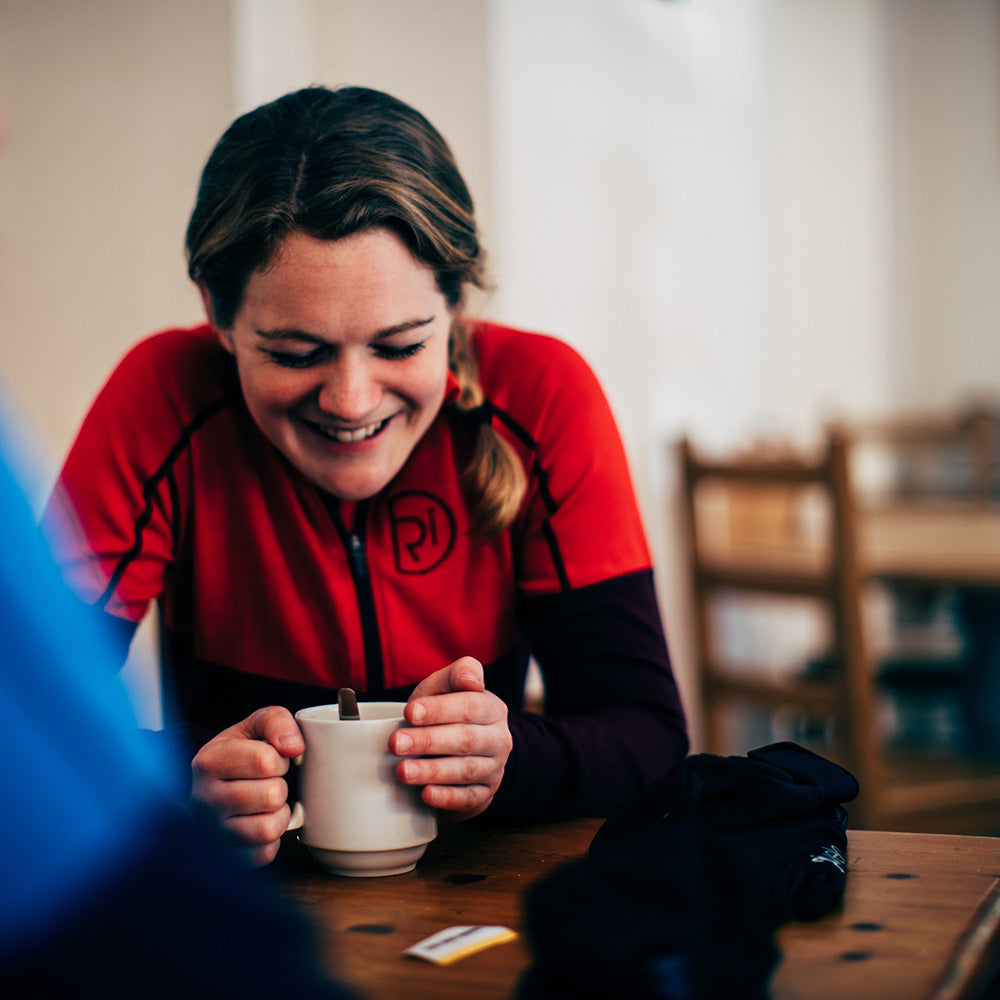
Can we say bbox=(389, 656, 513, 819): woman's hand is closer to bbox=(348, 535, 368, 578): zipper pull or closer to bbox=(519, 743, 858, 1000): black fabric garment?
bbox=(519, 743, 858, 1000): black fabric garment

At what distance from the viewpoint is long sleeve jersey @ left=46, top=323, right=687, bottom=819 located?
39.9 inches

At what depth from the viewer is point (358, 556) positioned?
3.39 ft

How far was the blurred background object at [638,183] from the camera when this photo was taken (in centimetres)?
196

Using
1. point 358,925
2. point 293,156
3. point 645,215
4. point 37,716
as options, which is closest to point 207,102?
point 293,156

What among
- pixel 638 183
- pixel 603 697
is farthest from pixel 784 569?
pixel 603 697

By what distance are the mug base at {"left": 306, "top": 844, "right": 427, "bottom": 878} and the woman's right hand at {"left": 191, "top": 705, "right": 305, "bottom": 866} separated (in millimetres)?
33

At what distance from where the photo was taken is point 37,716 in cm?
32

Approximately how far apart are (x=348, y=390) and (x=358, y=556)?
194 millimetres

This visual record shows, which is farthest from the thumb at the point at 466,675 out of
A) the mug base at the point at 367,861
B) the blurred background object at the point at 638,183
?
the blurred background object at the point at 638,183

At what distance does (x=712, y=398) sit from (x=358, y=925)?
3.00 meters

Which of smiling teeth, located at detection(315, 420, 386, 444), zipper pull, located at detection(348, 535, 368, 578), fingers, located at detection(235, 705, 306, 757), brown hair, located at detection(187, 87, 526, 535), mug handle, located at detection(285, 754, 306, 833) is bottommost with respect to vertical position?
mug handle, located at detection(285, 754, 306, 833)

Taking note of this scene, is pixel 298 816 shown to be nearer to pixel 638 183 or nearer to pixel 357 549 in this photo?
→ pixel 357 549

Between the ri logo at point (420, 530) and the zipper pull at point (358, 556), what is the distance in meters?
0.03

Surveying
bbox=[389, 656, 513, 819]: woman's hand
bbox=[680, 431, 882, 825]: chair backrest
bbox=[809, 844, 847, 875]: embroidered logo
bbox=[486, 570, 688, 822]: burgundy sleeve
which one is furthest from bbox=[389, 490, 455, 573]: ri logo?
bbox=[680, 431, 882, 825]: chair backrest
